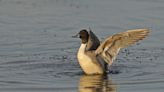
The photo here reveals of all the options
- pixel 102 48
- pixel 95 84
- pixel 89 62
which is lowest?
pixel 95 84

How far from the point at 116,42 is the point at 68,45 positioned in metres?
2.74

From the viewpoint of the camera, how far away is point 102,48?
1585 cm

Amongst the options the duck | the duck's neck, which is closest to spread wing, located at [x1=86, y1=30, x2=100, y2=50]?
the duck

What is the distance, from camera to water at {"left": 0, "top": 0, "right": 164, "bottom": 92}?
1467cm

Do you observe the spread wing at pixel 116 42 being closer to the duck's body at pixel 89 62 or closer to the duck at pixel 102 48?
the duck at pixel 102 48

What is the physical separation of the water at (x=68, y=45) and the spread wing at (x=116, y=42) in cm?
40

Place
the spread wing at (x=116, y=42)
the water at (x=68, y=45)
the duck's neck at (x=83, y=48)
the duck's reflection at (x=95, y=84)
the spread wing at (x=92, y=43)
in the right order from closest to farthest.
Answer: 1. the duck's reflection at (x=95, y=84)
2. the water at (x=68, y=45)
3. the spread wing at (x=116, y=42)
4. the duck's neck at (x=83, y=48)
5. the spread wing at (x=92, y=43)

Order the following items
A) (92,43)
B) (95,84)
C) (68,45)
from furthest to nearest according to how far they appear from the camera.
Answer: (68,45), (92,43), (95,84)

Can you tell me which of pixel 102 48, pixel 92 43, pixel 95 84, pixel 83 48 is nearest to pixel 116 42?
pixel 102 48

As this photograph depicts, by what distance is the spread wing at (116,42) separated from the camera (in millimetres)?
15633

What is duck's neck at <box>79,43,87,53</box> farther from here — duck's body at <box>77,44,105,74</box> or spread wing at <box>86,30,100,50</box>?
spread wing at <box>86,30,100,50</box>

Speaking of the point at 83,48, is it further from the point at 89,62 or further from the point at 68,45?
the point at 68,45

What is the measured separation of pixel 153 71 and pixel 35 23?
5066mm

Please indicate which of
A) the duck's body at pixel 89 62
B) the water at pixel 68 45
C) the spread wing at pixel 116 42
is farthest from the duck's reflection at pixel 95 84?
the spread wing at pixel 116 42
